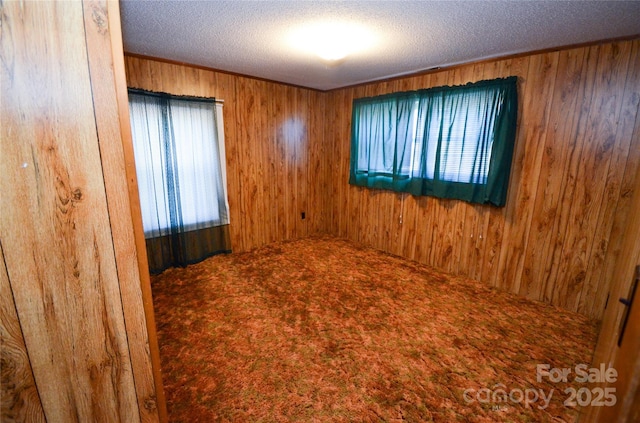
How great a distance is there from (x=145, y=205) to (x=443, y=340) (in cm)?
319

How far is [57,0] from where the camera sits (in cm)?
79

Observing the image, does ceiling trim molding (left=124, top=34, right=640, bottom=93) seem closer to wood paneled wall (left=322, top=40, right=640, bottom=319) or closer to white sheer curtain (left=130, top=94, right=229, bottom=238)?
wood paneled wall (left=322, top=40, right=640, bottom=319)

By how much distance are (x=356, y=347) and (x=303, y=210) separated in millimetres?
2730

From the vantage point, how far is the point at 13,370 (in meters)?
0.83

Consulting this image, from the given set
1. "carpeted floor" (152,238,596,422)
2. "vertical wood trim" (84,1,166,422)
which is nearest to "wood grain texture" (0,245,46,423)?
"vertical wood trim" (84,1,166,422)

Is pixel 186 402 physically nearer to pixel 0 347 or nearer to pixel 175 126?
pixel 0 347

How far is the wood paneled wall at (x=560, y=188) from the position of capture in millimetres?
2215

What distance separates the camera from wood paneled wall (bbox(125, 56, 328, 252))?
3283mm

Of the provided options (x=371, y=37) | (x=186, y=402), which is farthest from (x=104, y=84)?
(x=371, y=37)

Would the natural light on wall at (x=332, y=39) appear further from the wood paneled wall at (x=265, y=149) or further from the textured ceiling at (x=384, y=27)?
the wood paneled wall at (x=265, y=149)

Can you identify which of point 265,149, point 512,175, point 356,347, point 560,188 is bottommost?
point 356,347

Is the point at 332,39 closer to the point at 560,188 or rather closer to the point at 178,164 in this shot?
the point at 178,164

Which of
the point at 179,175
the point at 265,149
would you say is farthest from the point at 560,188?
the point at 179,175

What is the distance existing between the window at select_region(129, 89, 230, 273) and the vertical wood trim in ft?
7.50
